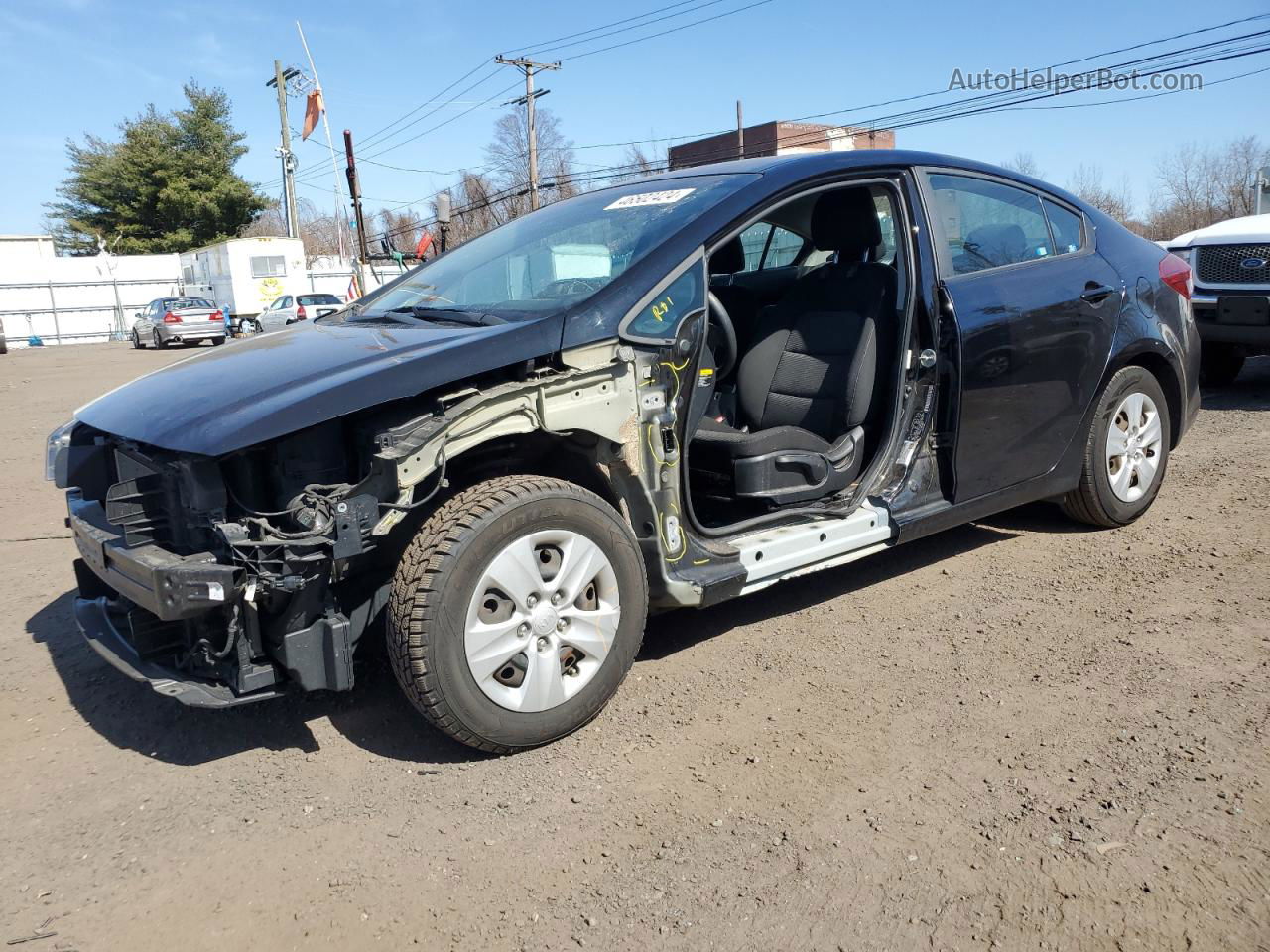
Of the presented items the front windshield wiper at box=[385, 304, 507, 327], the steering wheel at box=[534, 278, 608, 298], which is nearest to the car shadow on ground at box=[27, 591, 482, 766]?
the front windshield wiper at box=[385, 304, 507, 327]

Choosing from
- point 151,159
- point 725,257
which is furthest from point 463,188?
point 725,257

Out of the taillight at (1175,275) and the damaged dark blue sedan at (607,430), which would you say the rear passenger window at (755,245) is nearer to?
the damaged dark blue sedan at (607,430)

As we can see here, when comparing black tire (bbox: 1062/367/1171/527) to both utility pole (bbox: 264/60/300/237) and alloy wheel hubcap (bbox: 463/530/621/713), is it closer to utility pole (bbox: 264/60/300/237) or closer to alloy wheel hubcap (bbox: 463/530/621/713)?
alloy wheel hubcap (bbox: 463/530/621/713)

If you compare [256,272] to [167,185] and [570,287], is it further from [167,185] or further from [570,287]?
[570,287]

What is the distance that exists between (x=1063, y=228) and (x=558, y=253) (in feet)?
8.03

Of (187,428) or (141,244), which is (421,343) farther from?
(141,244)

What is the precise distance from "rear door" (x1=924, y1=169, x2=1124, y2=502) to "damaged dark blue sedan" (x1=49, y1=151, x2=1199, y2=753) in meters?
0.02

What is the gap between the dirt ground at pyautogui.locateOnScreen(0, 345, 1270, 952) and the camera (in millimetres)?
2215

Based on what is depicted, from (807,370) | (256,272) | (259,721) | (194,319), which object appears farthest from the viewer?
(256,272)

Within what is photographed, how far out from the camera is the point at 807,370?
4148 millimetres

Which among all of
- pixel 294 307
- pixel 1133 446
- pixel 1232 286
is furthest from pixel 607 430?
pixel 294 307

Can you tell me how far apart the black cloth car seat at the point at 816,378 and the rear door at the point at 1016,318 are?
320 millimetres

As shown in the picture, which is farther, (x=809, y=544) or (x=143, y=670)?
(x=809, y=544)

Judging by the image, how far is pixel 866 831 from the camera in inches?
99.0
